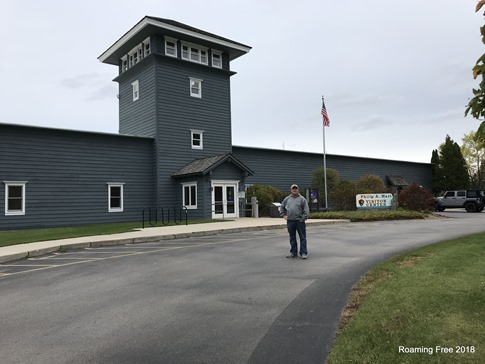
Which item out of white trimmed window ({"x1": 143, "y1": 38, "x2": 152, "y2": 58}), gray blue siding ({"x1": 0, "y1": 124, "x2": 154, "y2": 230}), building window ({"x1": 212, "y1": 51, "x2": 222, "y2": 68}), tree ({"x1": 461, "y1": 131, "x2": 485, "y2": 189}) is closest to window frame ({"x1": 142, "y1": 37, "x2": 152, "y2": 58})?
white trimmed window ({"x1": 143, "y1": 38, "x2": 152, "y2": 58})

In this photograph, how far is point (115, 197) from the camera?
26.5m

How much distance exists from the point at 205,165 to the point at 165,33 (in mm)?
9710

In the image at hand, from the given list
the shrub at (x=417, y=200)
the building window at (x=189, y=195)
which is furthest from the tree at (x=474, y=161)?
the building window at (x=189, y=195)

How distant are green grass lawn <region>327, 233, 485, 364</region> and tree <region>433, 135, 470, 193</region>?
45.7 metres

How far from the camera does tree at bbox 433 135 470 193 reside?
48594mm

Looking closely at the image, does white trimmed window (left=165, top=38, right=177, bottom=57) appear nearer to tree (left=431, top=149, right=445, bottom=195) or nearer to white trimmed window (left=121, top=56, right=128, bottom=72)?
white trimmed window (left=121, top=56, right=128, bottom=72)

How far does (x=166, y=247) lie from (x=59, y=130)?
48.6 ft

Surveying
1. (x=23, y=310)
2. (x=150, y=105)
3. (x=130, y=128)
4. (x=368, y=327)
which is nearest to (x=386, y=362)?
(x=368, y=327)

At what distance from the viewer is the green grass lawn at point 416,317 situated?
153 inches

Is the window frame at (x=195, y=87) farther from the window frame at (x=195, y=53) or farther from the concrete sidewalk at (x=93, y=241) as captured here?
the concrete sidewalk at (x=93, y=241)

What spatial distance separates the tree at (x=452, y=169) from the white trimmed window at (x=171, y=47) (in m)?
36.6

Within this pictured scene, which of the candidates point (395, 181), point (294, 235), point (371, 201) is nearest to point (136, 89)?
point (371, 201)

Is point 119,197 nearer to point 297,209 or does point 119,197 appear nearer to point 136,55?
point 136,55

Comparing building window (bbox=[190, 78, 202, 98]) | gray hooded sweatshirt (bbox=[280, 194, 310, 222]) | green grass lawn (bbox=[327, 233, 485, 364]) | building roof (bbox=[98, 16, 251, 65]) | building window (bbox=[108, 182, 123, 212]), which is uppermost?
building roof (bbox=[98, 16, 251, 65])
